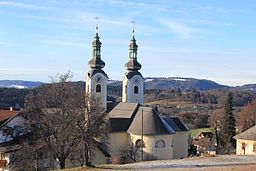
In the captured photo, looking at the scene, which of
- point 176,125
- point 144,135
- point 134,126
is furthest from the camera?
point 176,125

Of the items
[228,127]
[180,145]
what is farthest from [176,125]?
[228,127]

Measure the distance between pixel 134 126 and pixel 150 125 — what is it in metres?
2.47

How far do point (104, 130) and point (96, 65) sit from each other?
82.4 feet

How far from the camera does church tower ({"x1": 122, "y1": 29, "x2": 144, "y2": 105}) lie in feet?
169

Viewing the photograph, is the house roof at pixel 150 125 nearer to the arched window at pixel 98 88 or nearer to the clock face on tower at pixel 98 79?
the arched window at pixel 98 88

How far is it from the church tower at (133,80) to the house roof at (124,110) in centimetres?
388

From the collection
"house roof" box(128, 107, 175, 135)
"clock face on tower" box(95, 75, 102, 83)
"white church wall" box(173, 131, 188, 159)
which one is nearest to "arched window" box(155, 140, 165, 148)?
"house roof" box(128, 107, 175, 135)

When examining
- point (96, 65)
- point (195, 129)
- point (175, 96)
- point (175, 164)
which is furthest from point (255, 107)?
point (175, 96)

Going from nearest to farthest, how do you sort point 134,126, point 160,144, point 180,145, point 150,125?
point 160,144 → point 150,125 → point 134,126 → point 180,145

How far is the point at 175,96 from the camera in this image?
19238cm

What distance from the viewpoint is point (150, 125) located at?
4047 centimetres

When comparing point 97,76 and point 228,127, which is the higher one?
point 97,76

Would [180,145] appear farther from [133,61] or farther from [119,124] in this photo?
[133,61]

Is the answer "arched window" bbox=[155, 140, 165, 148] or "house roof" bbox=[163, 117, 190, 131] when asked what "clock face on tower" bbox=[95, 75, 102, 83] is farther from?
"arched window" bbox=[155, 140, 165, 148]
